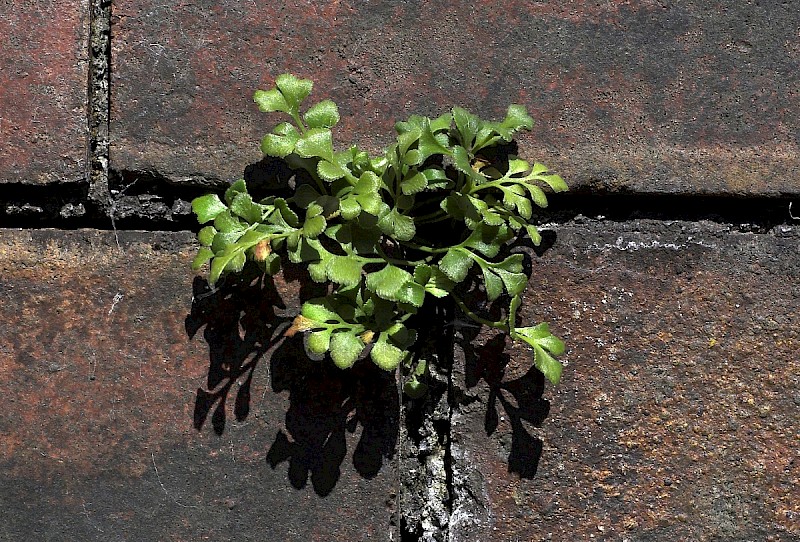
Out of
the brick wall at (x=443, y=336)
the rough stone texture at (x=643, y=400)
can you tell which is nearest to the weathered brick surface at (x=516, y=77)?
the brick wall at (x=443, y=336)

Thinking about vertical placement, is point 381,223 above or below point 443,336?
above

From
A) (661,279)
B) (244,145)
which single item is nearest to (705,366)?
(661,279)

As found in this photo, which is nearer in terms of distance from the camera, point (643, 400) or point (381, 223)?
point (381, 223)

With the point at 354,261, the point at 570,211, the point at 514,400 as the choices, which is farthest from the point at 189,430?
the point at 570,211

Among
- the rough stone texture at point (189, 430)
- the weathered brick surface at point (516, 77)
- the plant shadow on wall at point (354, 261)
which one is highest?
the weathered brick surface at point (516, 77)

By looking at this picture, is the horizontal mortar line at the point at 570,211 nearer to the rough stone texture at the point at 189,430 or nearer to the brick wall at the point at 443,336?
the brick wall at the point at 443,336

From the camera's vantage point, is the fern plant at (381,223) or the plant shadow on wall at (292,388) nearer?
the fern plant at (381,223)

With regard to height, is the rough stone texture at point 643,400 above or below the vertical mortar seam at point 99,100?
below

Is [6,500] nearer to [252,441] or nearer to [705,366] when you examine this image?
[252,441]

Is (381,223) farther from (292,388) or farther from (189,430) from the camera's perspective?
(189,430)
